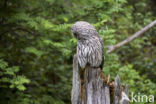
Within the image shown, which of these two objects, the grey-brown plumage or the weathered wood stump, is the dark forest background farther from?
the weathered wood stump

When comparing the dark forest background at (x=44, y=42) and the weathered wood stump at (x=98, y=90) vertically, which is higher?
the dark forest background at (x=44, y=42)

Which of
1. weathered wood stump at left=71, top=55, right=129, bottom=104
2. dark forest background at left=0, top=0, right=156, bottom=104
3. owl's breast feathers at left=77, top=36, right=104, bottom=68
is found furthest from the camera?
dark forest background at left=0, top=0, right=156, bottom=104

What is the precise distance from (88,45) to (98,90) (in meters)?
0.68

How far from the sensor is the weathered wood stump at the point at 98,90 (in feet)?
10.4

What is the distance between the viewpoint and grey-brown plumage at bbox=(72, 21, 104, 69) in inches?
128

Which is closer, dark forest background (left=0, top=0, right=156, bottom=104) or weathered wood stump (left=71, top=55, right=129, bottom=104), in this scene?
weathered wood stump (left=71, top=55, right=129, bottom=104)

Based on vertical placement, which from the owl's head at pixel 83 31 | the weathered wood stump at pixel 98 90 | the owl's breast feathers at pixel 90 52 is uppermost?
the owl's head at pixel 83 31

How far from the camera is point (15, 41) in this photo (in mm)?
5242

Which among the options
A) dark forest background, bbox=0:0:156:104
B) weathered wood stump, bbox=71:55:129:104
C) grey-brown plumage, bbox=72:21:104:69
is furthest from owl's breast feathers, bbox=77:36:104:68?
dark forest background, bbox=0:0:156:104

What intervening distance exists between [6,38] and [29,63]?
1.15 m

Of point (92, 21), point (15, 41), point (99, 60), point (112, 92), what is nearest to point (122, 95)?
point (112, 92)

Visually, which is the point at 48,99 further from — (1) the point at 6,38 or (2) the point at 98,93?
(2) the point at 98,93

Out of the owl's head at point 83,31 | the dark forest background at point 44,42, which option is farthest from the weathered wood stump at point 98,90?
the dark forest background at point 44,42

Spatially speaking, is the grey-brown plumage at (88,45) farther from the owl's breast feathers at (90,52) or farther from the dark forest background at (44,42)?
the dark forest background at (44,42)
